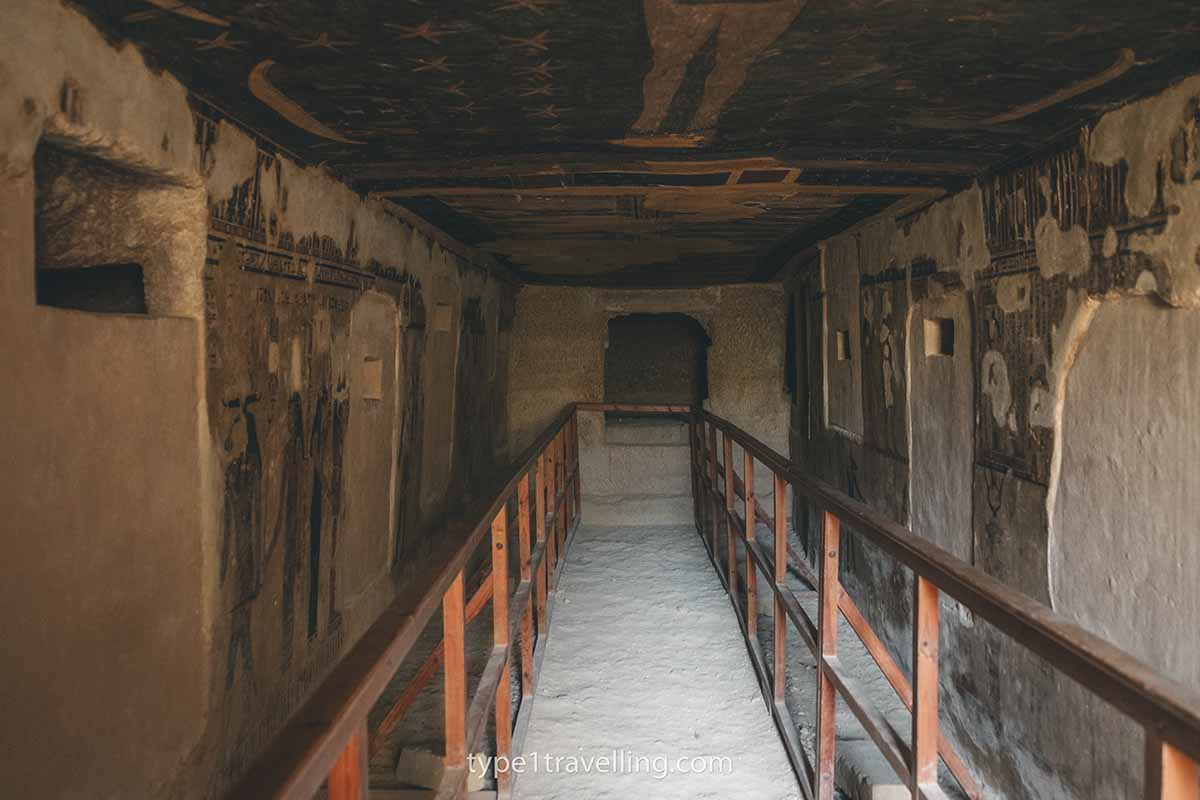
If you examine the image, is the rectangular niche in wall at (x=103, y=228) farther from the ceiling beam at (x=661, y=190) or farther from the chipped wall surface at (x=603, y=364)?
the chipped wall surface at (x=603, y=364)

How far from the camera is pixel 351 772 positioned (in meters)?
1.15

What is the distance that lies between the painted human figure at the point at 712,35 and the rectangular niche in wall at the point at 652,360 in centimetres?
785

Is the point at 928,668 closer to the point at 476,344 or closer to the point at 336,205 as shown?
the point at 336,205

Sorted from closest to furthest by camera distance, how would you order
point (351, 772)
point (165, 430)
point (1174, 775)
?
point (1174, 775), point (351, 772), point (165, 430)

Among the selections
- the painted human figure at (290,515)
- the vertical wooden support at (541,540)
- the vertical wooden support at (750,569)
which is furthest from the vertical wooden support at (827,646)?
the painted human figure at (290,515)

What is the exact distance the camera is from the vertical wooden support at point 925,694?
1723mm

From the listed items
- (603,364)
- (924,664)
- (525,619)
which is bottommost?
(525,619)

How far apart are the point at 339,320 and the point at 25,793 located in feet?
6.96

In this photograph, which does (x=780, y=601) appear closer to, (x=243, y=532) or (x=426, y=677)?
(x=426, y=677)

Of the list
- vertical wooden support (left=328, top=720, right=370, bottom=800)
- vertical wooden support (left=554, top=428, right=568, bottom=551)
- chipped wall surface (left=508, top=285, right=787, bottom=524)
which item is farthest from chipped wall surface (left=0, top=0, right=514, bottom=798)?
chipped wall surface (left=508, top=285, right=787, bottom=524)

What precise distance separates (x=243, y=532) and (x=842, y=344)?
13.9 ft

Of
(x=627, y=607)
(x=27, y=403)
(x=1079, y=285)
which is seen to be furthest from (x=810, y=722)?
(x=27, y=403)

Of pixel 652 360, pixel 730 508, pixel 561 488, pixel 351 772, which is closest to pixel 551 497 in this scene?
pixel 561 488

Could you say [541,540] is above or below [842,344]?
below
